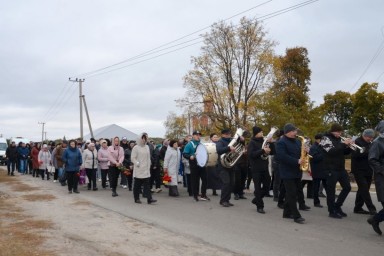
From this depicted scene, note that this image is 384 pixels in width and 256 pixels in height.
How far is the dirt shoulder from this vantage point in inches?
261

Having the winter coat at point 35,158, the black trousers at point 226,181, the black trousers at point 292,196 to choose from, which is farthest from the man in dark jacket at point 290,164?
the winter coat at point 35,158

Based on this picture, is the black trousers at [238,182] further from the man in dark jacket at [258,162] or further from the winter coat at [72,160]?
the winter coat at [72,160]

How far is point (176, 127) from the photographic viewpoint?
188 ft

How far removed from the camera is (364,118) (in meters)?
53.9

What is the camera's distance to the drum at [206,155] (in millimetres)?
12172

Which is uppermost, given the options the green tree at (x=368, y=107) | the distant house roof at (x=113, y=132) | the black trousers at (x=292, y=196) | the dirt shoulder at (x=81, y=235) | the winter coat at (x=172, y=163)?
the green tree at (x=368, y=107)

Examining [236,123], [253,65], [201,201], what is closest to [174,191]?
[201,201]

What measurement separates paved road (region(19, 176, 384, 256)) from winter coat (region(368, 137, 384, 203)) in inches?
32.4

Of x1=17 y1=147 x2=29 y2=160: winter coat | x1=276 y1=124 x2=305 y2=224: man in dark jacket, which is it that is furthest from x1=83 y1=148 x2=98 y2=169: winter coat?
x1=17 y1=147 x2=29 y2=160: winter coat

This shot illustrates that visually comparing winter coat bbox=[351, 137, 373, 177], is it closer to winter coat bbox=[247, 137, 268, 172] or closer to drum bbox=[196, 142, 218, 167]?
winter coat bbox=[247, 137, 268, 172]

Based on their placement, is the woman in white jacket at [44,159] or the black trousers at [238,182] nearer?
the black trousers at [238,182]

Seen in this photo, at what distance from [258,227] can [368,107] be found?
1907 inches

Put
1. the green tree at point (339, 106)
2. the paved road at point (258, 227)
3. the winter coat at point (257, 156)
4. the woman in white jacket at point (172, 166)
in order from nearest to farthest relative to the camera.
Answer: the paved road at point (258, 227) < the winter coat at point (257, 156) < the woman in white jacket at point (172, 166) < the green tree at point (339, 106)

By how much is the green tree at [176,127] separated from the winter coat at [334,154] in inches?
1259
